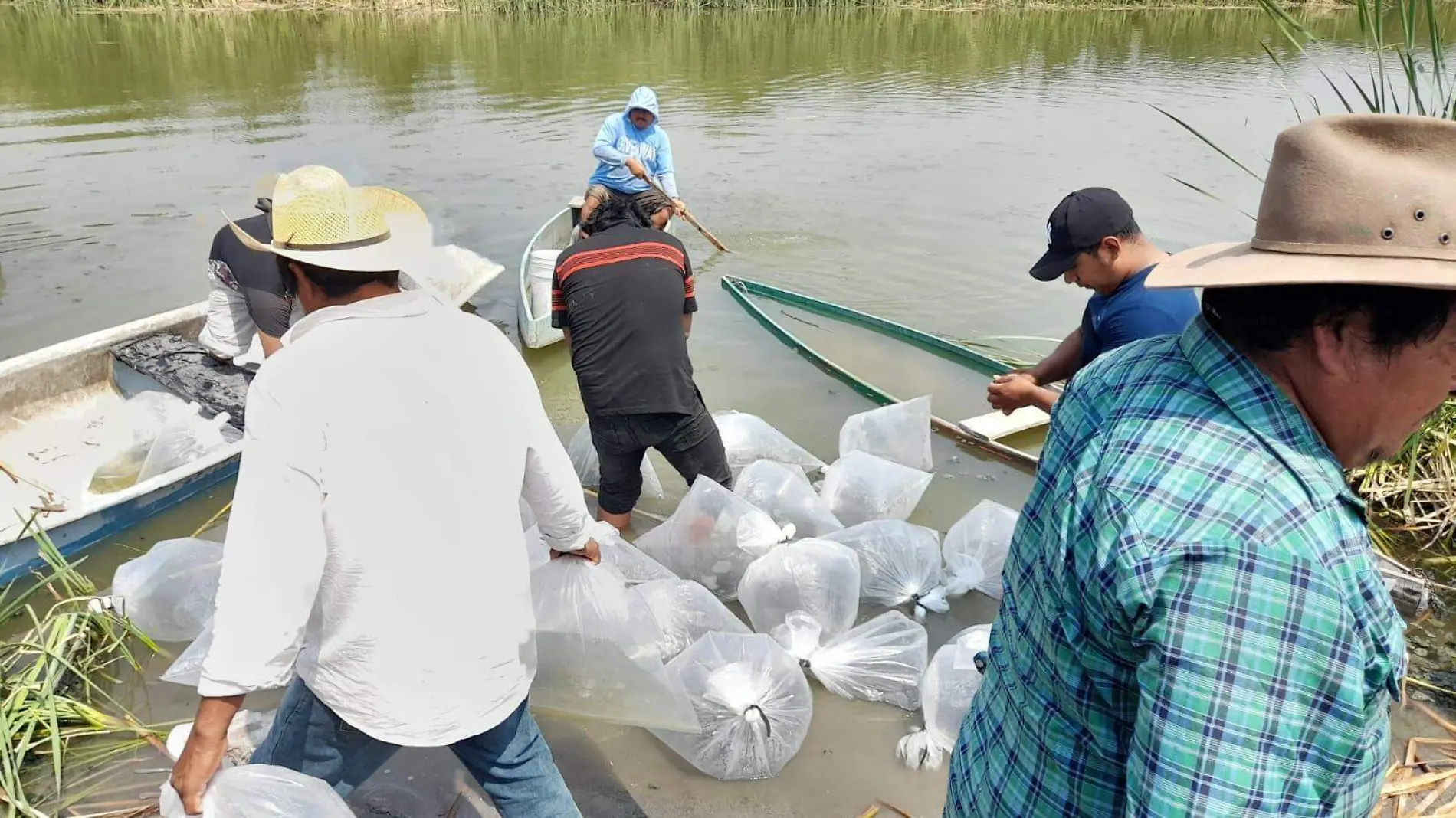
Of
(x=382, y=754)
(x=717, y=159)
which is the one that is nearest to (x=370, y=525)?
(x=382, y=754)

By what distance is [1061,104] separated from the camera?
15.9 meters

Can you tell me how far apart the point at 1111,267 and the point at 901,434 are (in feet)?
5.43

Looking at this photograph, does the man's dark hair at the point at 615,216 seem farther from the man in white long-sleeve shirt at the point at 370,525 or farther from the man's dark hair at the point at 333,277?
the man's dark hair at the point at 333,277

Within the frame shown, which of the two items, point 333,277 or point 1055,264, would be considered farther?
point 1055,264

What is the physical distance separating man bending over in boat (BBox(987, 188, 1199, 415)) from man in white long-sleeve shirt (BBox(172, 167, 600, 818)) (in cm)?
169

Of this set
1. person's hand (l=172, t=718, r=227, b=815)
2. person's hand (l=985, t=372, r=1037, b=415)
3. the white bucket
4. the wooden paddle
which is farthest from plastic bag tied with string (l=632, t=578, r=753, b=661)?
the wooden paddle

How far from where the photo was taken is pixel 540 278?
6.18 metres

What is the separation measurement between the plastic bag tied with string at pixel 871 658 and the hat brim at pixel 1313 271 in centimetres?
218

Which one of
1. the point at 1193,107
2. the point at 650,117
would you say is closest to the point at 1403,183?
the point at 650,117

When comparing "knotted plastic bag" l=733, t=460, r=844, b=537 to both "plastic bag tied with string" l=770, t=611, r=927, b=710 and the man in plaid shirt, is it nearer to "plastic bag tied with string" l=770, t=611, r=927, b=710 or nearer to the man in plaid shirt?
"plastic bag tied with string" l=770, t=611, r=927, b=710

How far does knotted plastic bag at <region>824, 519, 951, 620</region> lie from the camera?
3.33 metres

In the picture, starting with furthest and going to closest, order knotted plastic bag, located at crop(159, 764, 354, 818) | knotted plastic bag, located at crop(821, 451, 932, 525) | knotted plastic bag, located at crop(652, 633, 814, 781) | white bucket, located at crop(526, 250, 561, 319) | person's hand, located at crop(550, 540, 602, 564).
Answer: white bucket, located at crop(526, 250, 561, 319), knotted plastic bag, located at crop(821, 451, 932, 525), knotted plastic bag, located at crop(652, 633, 814, 781), person's hand, located at crop(550, 540, 602, 564), knotted plastic bag, located at crop(159, 764, 354, 818)

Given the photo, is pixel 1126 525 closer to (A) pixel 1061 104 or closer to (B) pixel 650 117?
(B) pixel 650 117

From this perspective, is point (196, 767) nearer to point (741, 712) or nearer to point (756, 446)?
point (741, 712)
